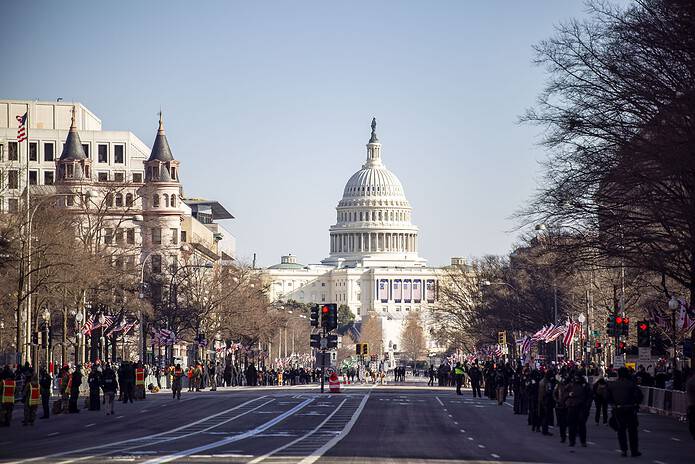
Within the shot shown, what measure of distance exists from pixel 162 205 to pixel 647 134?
350 feet

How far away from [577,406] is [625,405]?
3525 millimetres

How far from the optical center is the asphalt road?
3066 centimetres

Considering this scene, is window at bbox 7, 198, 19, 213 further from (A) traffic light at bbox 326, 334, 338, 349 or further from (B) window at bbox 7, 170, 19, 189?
(A) traffic light at bbox 326, 334, 338, 349

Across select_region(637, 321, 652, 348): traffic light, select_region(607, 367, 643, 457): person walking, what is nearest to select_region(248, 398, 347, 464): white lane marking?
select_region(607, 367, 643, 457): person walking

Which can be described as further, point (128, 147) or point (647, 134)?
point (128, 147)

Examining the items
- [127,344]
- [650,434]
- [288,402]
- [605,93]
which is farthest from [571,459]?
Answer: [127,344]

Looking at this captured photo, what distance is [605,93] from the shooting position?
4559 centimetres

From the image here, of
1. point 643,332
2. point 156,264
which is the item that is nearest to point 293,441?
point 643,332

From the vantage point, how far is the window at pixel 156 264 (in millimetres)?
118287

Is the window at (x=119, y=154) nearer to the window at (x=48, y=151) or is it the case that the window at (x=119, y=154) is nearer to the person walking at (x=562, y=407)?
the window at (x=48, y=151)

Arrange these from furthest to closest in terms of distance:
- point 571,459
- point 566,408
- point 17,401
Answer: point 17,401 < point 566,408 < point 571,459

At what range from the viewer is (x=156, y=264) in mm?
127375

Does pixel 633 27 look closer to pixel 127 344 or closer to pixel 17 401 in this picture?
pixel 17 401

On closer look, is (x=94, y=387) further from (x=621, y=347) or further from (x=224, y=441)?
(x=621, y=347)
